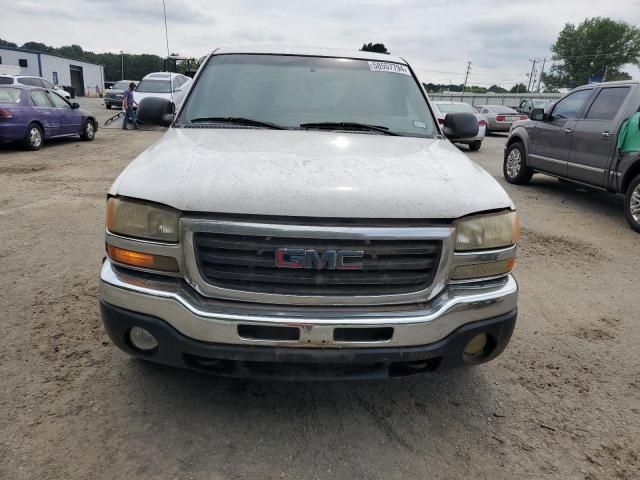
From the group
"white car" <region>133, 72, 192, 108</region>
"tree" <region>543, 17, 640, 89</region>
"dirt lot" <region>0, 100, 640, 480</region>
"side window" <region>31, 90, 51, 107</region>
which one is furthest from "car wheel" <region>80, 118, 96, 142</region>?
"tree" <region>543, 17, 640, 89</region>

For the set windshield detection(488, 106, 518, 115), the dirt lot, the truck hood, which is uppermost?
windshield detection(488, 106, 518, 115)

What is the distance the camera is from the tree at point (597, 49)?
81125 millimetres

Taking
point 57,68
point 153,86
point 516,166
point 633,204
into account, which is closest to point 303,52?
point 633,204

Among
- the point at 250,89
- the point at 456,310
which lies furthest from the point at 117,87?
the point at 456,310

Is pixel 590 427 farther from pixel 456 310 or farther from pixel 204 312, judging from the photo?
pixel 204 312

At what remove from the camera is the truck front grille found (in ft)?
6.77

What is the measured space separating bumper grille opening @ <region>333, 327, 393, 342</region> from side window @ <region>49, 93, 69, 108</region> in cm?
1309

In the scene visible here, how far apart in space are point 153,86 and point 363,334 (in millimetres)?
18895

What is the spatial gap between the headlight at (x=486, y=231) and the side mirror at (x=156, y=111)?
2.51 m

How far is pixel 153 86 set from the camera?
61.3 ft

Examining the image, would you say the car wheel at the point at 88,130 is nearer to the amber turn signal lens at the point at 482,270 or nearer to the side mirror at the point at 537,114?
the side mirror at the point at 537,114

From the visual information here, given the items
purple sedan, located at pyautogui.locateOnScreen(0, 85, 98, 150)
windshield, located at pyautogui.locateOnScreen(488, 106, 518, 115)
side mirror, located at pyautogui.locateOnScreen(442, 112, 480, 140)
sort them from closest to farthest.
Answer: side mirror, located at pyautogui.locateOnScreen(442, 112, 480, 140)
purple sedan, located at pyautogui.locateOnScreen(0, 85, 98, 150)
windshield, located at pyautogui.locateOnScreen(488, 106, 518, 115)

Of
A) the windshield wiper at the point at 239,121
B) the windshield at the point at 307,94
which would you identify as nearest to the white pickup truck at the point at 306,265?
the windshield wiper at the point at 239,121

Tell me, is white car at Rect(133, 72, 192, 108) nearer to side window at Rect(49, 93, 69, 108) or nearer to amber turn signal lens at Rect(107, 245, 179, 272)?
side window at Rect(49, 93, 69, 108)
